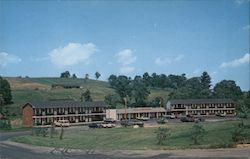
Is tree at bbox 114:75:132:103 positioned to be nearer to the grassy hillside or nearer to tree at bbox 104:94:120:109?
the grassy hillside

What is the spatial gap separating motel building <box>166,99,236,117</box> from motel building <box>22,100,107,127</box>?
2148 centimetres

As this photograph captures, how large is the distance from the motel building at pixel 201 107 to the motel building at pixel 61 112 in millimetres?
21482

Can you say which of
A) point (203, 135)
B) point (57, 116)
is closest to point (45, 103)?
point (57, 116)

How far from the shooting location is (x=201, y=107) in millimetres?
105750

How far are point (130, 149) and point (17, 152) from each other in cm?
1195

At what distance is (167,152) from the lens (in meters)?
38.2

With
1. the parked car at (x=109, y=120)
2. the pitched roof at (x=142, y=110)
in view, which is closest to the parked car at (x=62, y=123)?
the parked car at (x=109, y=120)

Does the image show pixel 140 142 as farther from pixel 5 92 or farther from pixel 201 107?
pixel 5 92

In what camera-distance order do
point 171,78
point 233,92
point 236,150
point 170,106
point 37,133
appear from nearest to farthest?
point 236,150 < point 37,133 < point 170,106 < point 233,92 < point 171,78

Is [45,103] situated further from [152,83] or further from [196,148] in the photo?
[152,83]

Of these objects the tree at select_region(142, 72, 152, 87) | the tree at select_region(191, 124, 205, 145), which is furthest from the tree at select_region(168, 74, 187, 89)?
the tree at select_region(191, 124, 205, 145)

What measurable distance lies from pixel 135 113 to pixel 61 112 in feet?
73.7

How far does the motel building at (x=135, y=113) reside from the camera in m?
97.6

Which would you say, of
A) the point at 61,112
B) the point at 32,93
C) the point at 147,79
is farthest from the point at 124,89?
the point at 147,79
